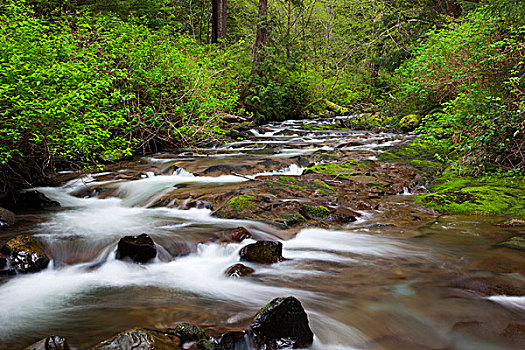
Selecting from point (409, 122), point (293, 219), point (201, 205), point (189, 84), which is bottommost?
point (293, 219)

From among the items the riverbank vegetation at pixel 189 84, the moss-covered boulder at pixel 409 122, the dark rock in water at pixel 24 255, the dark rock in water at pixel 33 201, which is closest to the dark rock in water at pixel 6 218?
the riverbank vegetation at pixel 189 84

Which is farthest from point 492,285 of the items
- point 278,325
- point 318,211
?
point 318,211

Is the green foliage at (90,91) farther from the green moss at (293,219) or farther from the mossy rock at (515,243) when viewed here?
the mossy rock at (515,243)

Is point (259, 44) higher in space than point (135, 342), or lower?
higher

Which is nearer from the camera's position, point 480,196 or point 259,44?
point 480,196

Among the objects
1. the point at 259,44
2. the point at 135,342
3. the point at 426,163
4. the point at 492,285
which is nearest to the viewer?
the point at 135,342

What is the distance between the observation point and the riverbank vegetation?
5.37 meters

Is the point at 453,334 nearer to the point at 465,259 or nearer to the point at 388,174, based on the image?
the point at 465,259

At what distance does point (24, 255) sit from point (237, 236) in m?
2.48

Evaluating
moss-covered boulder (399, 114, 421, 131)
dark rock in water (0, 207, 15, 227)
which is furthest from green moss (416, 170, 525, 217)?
moss-covered boulder (399, 114, 421, 131)

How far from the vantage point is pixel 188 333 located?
263 centimetres

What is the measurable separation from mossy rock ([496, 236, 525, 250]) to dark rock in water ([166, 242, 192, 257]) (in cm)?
397

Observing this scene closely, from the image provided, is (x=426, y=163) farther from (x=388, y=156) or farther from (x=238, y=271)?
(x=238, y=271)

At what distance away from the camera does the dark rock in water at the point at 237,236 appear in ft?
16.1
